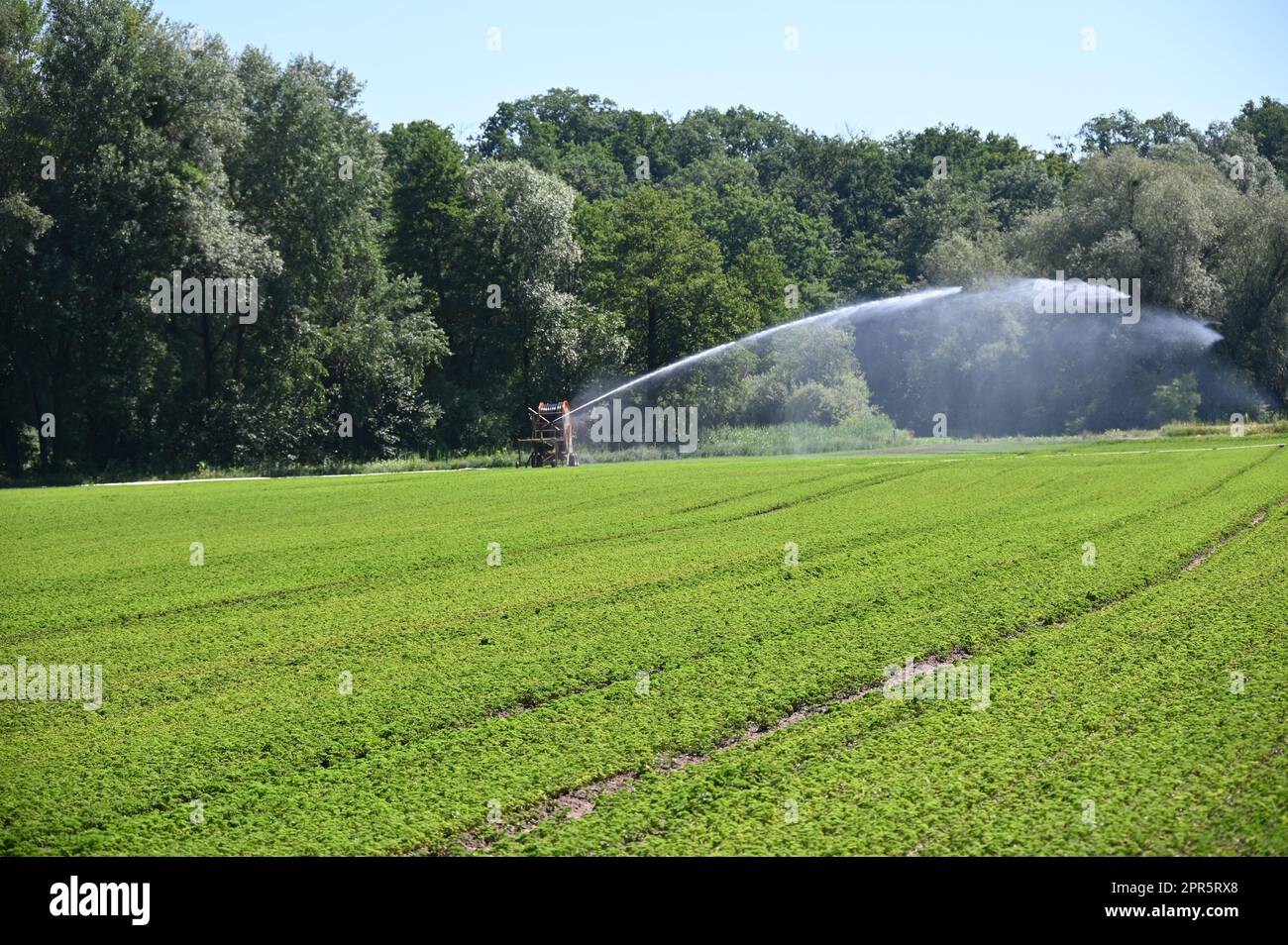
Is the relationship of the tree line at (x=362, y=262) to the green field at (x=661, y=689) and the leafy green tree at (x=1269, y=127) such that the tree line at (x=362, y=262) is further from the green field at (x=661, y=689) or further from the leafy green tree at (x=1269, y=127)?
the green field at (x=661, y=689)

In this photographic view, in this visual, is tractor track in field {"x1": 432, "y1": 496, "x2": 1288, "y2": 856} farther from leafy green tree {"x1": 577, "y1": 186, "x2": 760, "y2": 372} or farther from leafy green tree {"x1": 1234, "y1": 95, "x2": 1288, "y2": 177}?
leafy green tree {"x1": 1234, "y1": 95, "x2": 1288, "y2": 177}

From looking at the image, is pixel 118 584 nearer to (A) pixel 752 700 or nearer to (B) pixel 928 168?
(A) pixel 752 700

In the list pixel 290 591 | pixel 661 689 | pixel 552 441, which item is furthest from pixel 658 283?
pixel 661 689

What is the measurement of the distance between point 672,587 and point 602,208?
57.7 m

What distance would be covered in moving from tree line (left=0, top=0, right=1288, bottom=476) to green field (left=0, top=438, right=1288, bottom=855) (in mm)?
27014

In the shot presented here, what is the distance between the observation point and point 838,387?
63.4 meters

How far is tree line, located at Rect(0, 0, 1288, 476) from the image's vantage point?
1873 inches

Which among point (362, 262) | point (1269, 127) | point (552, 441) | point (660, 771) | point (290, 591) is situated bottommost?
point (660, 771)

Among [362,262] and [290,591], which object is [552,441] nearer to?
[362,262]

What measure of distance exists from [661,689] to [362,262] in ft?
164

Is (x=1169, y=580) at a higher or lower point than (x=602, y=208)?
lower

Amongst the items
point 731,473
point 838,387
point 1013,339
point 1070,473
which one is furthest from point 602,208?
point 1070,473

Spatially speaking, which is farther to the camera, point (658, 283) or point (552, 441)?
point (658, 283)

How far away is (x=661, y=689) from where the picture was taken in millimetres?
11344
